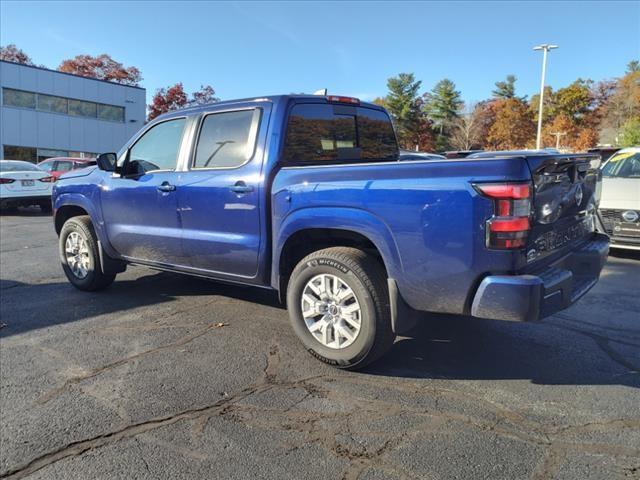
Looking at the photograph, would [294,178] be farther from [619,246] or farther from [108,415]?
[619,246]

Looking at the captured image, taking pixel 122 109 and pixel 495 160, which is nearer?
pixel 495 160

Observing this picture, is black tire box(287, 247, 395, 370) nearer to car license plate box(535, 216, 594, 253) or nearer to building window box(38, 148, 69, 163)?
car license plate box(535, 216, 594, 253)

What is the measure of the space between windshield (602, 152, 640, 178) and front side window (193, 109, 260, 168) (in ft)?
22.7

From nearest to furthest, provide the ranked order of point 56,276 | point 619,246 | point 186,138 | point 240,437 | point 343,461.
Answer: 1. point 343,461
2. point 240,437
3. point 186,138
4. point 56,276
5. point 619,246

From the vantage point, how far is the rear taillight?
294 centimetres

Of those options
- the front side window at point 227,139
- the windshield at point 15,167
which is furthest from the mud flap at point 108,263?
the windshield at point 15,167

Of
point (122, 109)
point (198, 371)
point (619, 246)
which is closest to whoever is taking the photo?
point (198, 371)

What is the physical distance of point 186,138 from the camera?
4.80 metres

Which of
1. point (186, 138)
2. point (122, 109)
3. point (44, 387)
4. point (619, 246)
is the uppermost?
point (122, 109)

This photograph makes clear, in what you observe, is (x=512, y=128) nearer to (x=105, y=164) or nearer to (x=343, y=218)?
(x=105, y=164)

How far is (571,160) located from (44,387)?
12.8 feet

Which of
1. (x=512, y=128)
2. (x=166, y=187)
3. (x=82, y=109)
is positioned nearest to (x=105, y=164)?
(x=166, y=187)

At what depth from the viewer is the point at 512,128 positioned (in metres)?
60.1

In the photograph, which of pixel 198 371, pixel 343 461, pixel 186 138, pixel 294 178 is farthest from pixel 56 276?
pixel 343 461
